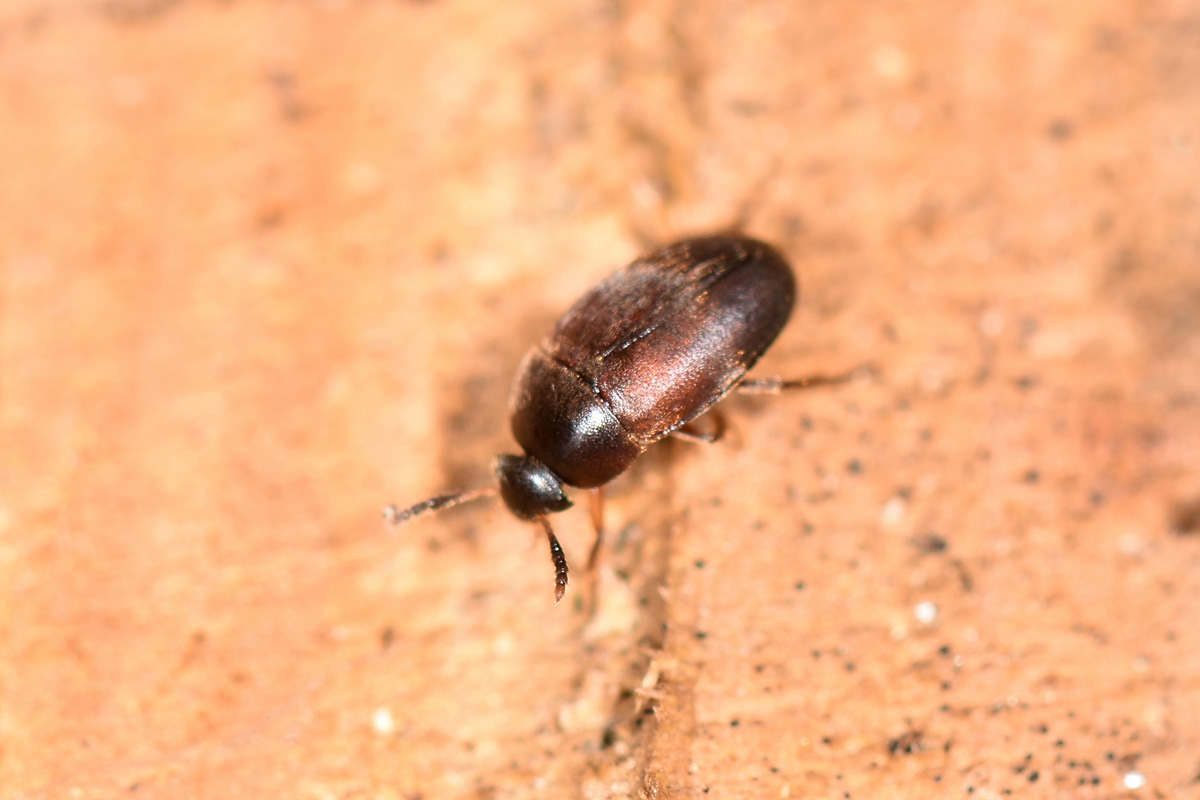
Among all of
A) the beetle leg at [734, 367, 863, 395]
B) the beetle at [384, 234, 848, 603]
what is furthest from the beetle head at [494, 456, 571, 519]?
the beetle leg at [734, 367, 863, 395]

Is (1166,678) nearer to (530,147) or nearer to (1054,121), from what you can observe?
(1054,121)

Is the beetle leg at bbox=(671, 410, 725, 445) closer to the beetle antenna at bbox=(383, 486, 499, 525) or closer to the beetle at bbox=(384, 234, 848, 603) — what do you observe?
the beetle at bbox=(384, 234, 848, 603)

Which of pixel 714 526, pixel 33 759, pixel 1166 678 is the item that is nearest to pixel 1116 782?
pixel 1166 678

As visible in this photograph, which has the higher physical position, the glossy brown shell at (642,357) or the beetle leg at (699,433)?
the glossy brown shell at (642,357)

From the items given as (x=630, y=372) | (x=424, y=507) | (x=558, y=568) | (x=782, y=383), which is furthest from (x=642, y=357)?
(x=424, y=507)

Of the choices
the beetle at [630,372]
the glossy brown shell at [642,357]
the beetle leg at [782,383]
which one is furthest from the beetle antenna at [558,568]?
the beetle leg at [782,383]

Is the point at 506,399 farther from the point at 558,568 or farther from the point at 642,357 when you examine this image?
the point at 558,568

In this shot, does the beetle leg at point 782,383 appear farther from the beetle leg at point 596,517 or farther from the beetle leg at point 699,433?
the beetle leg at point 596,517
